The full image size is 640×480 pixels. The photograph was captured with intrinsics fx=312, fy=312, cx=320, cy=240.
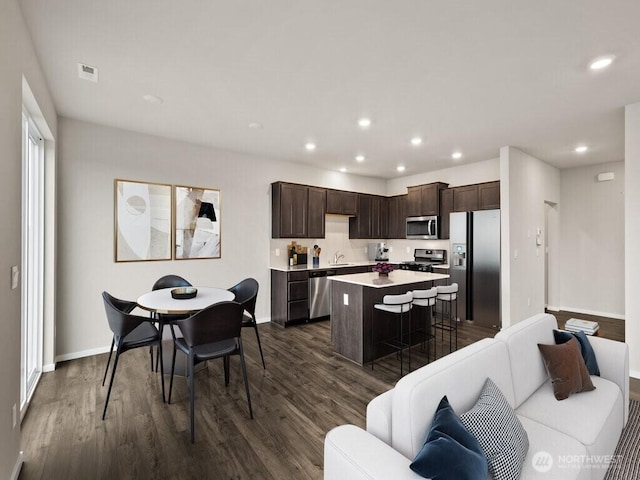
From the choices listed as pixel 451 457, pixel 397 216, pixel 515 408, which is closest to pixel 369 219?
pixel 397 216

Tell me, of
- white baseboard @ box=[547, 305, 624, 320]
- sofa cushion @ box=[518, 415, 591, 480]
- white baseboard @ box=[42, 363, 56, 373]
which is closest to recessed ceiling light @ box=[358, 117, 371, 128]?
sofa cushion @ box=[518, 415, 591, 480]

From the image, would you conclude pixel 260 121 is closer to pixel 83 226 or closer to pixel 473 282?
pixel 83 226

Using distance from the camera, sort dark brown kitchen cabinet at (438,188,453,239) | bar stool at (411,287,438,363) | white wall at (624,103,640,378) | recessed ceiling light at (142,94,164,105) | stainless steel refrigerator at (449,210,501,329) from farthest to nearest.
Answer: dark brown kitchen cabinet at (438,188,453,239)
stainless steel refrigerator at (449,210,501,329)
bar stool at (411,287,438,363)
white wall at (624,103,640,378)
recessed ceiling light at (142,94,164,105)

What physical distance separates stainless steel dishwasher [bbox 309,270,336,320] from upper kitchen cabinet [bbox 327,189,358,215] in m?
1.24

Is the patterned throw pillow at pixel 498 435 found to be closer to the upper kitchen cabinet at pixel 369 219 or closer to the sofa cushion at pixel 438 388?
the sofa cushion at pixel 438 388

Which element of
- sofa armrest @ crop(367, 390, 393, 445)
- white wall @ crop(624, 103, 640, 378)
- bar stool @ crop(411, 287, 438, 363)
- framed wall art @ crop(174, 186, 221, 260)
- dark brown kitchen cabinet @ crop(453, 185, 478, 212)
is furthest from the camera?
dark brown kitchen cabinet @ crop(453, 185, 478, 212)

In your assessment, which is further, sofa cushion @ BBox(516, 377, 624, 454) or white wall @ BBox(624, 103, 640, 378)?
white wall @ BBox(624, 103, 640, 378)

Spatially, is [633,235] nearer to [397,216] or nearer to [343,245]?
[397,216]

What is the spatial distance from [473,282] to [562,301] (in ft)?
8.13

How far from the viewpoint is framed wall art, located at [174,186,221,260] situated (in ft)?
14.4

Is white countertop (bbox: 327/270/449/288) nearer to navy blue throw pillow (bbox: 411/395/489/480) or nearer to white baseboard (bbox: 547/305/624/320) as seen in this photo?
navy blue throw pillow (bbox: 411/395/489/480)

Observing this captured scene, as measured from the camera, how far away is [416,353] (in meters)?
3.83

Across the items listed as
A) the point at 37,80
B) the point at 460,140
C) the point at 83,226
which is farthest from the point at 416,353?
the point at 37,80

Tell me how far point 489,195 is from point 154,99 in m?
4.94
